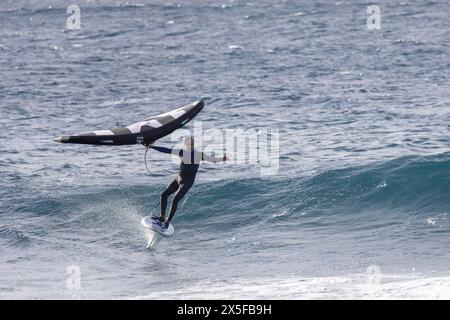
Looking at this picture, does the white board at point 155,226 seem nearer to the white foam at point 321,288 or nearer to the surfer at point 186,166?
the surfer at point 186,166

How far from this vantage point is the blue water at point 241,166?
17.8m

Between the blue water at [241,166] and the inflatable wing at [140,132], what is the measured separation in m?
2.58

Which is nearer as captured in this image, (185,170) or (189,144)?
(189,144)

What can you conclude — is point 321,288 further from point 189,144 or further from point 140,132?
point 140,132

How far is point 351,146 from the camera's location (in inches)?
1027

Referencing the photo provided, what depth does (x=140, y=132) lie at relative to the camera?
17594 mm

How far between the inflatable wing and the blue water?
2.58 meters

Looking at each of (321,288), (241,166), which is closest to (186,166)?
(321,288)

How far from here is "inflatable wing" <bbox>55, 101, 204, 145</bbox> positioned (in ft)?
55.5

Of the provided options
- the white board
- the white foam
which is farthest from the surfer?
the white foam

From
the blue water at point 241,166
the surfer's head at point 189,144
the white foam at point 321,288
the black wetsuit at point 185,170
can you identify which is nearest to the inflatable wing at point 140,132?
the surfer's head at point 189,144

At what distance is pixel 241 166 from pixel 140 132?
812 cm

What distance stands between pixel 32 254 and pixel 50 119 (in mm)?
11882

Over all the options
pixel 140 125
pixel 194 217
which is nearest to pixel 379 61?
pixel 194 217
